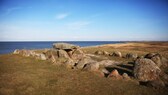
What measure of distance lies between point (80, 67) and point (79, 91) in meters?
13.2

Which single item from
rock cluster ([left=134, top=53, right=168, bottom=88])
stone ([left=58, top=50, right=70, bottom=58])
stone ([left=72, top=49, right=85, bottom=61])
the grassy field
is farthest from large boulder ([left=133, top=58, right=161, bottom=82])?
stone ([left=58, top=50, right=70, bottom=58])

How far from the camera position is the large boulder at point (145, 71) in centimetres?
2406

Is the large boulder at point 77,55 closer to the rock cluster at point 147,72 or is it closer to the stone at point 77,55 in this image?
the stone at point 77,55

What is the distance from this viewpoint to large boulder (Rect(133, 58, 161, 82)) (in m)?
24.1

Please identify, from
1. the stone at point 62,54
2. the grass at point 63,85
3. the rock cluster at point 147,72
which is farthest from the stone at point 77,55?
the rock cluster at point 147,72

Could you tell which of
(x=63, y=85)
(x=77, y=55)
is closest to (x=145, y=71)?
(x=63, y=85)

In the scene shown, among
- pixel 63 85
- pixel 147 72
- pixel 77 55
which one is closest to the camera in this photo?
pixel 63 85

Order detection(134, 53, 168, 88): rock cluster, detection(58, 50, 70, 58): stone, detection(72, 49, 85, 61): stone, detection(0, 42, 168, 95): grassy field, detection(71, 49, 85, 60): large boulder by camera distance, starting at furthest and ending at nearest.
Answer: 1. detection(71, 49, 85, 60): large boulder
2. detection(72, 49, 85, 61): stone
3. detection(58, 50, 70, 58): stone
4. detection(134, 53, 168, 88): rock cluster
5. detection(0, 42, 168, 95): grassy field

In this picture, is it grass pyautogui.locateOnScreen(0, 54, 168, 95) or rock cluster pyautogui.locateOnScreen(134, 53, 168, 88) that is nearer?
grass pyautogui.locateOnScreen(0, 54, 168, 95)

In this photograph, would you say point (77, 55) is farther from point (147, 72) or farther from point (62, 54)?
point (147, 72)

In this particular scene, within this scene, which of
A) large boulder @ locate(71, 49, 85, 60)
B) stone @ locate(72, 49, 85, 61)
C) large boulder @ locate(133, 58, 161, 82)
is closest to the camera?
large boulder @ locate(133, 58, 161, 82)

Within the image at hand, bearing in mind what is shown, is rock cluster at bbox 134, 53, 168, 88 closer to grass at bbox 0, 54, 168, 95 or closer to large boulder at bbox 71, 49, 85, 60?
grass at bbox 0, 54, 168, 95

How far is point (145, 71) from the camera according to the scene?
24.6 m

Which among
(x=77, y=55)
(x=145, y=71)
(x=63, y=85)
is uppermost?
(x=145, y=71)
